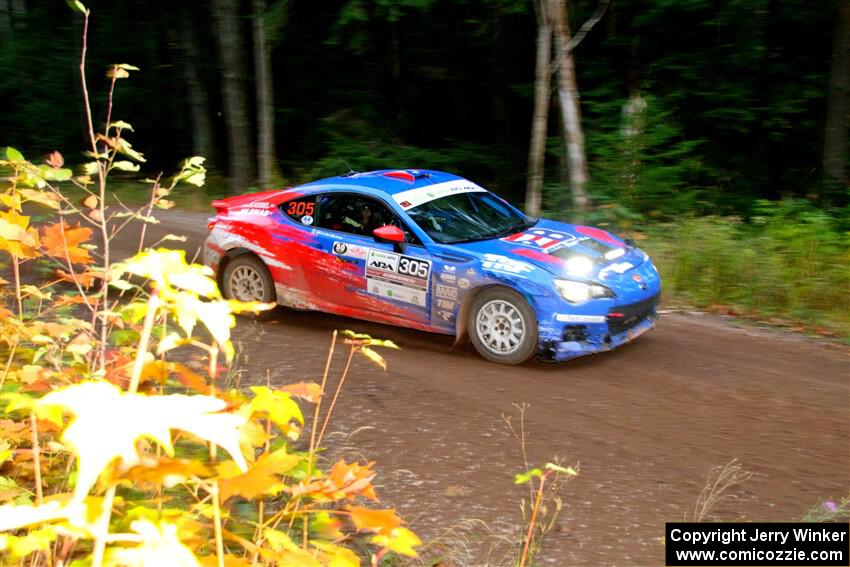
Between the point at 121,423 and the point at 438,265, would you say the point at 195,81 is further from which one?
the point at 121,423

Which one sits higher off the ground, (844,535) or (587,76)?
(587,76)

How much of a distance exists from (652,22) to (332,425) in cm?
1426

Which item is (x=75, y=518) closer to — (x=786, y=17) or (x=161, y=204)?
(x=161, y=204)

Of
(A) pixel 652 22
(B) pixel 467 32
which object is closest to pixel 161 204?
(A) pixel 652 22

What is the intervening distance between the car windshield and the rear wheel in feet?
5.78

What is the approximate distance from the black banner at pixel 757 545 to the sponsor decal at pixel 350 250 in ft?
14.4

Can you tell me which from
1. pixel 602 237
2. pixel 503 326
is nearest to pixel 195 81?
pixel 602 237

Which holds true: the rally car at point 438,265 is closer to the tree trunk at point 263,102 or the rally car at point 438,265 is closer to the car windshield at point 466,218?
the car windshield at point 466,218

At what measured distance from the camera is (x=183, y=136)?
90.9 ft

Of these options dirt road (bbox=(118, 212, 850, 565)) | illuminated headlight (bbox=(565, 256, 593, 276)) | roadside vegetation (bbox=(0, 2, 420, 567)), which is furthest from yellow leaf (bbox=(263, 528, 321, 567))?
illuminated headlight (bbox=(565, 256, 593, 276))

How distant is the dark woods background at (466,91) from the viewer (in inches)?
638

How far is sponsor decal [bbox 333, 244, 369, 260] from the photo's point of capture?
27.2ft

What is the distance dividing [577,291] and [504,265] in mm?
645

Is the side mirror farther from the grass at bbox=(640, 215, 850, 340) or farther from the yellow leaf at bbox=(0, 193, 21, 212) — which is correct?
the yellow leaf at bbox=(0, 193, 21, 212)
